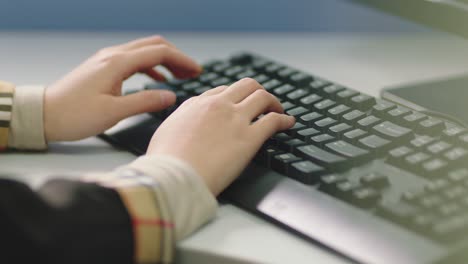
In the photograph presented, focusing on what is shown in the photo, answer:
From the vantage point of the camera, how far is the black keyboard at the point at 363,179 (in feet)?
1.68

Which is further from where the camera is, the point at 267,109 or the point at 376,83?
the point at 376,83

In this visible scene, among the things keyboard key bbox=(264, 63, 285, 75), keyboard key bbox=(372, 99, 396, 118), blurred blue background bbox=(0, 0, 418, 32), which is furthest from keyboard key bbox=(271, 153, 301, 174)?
blurred blue background bbox=(0, 0, 418, 32)

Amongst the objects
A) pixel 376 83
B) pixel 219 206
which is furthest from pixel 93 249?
pixel 376 83

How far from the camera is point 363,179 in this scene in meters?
0.57

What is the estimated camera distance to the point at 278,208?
579mm

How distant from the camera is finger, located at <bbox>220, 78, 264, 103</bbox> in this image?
2.29 feet

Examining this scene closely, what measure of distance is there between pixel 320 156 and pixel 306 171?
2 cm

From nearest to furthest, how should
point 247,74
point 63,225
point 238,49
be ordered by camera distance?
Result: point 63,225 → point 247,74 → point 238,49

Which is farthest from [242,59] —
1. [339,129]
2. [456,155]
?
[456,155]

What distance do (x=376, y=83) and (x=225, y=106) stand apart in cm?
33

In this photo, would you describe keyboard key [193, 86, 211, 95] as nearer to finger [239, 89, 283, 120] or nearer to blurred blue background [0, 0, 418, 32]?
finger [239, 89, 283, 120]

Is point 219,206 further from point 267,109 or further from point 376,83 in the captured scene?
point 376,83

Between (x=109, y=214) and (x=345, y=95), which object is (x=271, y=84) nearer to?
(x=345, y=95)

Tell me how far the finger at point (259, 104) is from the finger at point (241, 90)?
1cm
